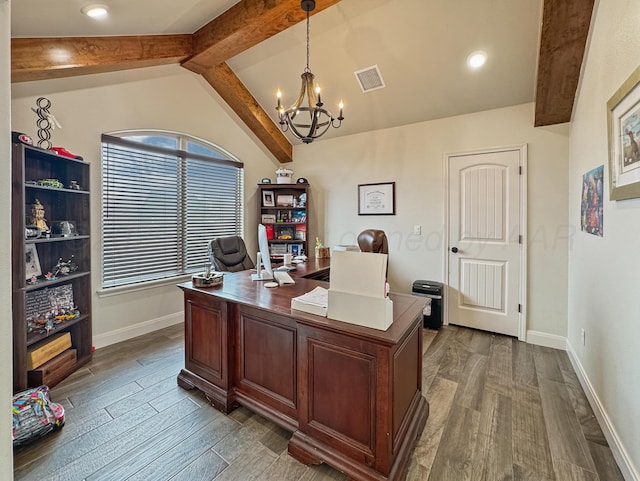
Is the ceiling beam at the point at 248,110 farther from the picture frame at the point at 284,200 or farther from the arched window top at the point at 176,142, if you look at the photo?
the picture frame at the point at 284,200

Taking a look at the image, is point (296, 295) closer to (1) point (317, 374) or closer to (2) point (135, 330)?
(1) point (317, 374)

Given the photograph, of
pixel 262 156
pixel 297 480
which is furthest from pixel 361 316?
pixel 262 156

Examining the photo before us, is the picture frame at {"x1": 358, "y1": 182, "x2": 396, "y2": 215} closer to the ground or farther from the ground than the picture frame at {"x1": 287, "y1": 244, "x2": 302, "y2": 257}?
farther from the ground

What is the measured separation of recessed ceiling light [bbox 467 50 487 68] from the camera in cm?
275

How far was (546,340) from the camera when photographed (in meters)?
3.03

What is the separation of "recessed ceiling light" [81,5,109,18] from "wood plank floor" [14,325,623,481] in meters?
2.81

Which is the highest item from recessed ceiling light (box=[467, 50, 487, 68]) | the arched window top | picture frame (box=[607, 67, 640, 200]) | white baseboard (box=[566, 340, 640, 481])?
recessed ceiling light (box=[467, 50, 487, 68])

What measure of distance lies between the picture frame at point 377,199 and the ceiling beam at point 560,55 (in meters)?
1.73

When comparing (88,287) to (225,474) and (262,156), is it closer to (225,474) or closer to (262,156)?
(225,474)

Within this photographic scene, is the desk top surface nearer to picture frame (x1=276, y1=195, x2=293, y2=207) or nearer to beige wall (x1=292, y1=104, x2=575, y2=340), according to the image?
beige wall (x1=292, y1=104, x2=575, y2=340)

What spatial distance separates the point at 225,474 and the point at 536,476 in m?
1.62

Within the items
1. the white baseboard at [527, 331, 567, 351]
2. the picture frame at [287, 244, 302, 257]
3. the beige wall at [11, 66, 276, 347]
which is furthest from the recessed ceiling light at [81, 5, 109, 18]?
the white baseboard at [527, 331, 567, 351]

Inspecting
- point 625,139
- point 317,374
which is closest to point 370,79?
point 625,139

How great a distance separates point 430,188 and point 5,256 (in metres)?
3.77
